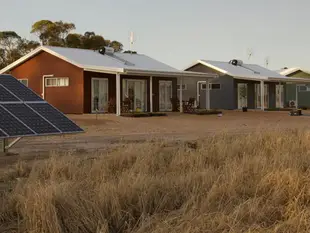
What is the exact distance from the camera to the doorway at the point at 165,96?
33.8 metres

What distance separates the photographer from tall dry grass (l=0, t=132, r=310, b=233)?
16.9 feet

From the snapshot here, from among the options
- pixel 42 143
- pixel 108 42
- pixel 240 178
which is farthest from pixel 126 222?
pixel 108 42

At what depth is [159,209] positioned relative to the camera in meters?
5.97

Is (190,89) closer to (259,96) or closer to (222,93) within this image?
(222,93)

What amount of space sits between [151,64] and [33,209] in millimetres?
29628

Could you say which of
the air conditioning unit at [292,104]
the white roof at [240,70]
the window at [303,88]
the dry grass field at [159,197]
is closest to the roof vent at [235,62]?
the white roof at [240,70]

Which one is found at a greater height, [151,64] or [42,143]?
[151,64]

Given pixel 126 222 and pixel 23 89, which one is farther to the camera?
pixel 23 89

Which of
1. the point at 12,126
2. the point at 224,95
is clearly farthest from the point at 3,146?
the point at 224,95

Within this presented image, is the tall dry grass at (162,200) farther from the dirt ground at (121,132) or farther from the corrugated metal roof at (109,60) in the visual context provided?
the corrugated metal roof at (109,60)

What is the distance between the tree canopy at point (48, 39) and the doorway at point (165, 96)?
72.6 feet

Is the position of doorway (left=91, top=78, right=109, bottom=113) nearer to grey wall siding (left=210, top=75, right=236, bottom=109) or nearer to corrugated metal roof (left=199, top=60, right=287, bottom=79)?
corrugated metal roof (left=199, top=60, right=287, bottom=79)

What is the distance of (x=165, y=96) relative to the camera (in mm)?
34219

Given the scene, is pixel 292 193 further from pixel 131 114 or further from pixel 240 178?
pixel 131 114
